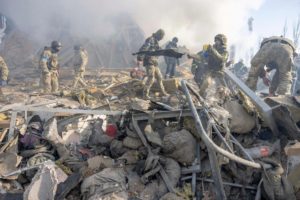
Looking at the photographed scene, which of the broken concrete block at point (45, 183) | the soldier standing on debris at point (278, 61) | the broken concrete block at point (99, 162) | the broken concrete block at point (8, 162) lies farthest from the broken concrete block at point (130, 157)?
the soldier standing on debris at point (278, 61)

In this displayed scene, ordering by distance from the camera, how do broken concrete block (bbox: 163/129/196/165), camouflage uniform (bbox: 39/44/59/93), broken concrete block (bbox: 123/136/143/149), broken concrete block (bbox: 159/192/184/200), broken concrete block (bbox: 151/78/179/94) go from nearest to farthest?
broken concrete block (bbox: 159/192/184/200) → broken concrete block (bbox: 163/129/196/165) → broken concrete block (bbox: 123/136/143/149) → broken concrete block (bbox: 151/78/179/94) → camouflage uniform (bbox: 39/44/59/93)

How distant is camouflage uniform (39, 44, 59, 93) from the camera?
9.11 meters

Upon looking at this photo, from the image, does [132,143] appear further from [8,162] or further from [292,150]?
[292,150]

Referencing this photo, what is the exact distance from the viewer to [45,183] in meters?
3.51

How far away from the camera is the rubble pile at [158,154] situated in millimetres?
3479

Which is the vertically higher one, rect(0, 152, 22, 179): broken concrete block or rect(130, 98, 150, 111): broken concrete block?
rect(130, 98, 150, 111): broken concrete block

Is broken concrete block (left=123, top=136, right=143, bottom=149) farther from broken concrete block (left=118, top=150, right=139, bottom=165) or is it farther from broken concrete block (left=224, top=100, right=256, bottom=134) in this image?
broken concrete block (left=224, top=100, right=256, bottom=134)

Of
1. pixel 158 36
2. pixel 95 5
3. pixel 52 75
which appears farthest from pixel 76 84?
pixel 95 5

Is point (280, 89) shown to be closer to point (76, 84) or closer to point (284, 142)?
point (284, 142)

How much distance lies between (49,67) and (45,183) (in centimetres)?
634

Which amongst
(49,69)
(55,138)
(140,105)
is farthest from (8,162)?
(49,69)

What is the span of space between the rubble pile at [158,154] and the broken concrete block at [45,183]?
0.01 m

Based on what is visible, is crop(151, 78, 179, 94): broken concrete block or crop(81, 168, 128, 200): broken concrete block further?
crop(151, 78, 179, 94): broken concrete block

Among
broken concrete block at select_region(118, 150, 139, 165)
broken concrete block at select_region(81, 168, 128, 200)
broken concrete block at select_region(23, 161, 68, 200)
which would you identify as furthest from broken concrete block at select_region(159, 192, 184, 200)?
broken concrete block at select_region(23, 161, 68, 200)
